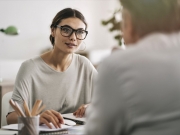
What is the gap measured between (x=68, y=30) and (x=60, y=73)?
28cm

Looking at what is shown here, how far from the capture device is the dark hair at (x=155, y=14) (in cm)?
83

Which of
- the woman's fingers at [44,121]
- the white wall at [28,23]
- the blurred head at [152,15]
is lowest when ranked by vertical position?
the woman's fingers at [44,121]

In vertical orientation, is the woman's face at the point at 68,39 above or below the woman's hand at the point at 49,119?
above

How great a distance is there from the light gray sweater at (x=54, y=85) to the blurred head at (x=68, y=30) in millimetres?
166

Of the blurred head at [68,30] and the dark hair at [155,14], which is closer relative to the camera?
the dark hair at [155,14]

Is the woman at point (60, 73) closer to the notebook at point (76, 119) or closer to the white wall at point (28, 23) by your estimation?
the notebook at point (76, 119)

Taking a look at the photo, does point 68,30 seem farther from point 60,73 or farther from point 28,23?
point 28,23

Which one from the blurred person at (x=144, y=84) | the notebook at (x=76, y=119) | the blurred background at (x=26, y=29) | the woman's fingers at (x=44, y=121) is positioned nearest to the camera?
the blurred person at (x=144, y=84)

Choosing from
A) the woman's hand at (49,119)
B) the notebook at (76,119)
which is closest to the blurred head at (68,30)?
the notebook at (76,119)

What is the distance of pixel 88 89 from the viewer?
2.16m

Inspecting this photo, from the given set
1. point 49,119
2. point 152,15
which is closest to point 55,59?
point 49,119

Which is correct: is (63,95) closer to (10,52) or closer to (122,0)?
(122,0)

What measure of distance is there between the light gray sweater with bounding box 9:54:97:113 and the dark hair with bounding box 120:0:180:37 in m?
1.13

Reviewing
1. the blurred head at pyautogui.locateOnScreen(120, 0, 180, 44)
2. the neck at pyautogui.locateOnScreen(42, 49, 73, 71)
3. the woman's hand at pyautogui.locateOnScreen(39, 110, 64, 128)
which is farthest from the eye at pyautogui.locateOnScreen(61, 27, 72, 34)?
the blurred head at pyautogui.locateOnScreen(120, 0, 180, 44)
